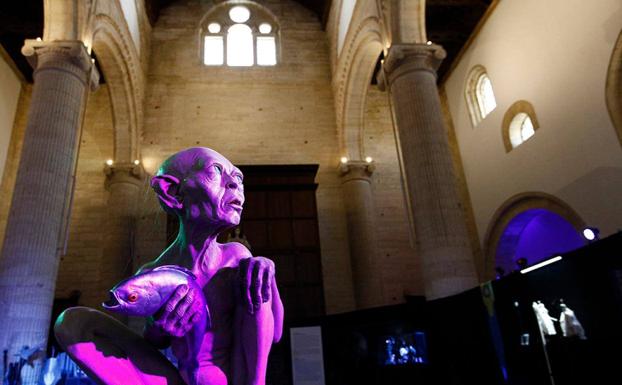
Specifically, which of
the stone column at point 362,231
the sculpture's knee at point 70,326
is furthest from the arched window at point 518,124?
the sculpture's knee at point 70,326

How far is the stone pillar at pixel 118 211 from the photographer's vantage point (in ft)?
38.9

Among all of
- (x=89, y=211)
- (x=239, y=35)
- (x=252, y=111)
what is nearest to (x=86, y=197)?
(x=89, y=211)

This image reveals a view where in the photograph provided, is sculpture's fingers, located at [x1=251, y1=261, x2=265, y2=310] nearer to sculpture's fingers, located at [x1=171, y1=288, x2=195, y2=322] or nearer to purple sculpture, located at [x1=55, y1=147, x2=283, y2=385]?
purple sculpture, located at [x1=55, y1=147, x2=283, y2=385]

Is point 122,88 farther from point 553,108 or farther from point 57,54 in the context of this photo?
point 553,108

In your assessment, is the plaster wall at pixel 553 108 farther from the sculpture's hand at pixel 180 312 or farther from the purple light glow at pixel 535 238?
the sculpture's hand at pixel 180 312

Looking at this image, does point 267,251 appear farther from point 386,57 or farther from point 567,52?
point 567,52

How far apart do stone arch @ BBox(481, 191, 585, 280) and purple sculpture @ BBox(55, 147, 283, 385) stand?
10.0m

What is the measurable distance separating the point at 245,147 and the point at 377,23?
571 cm

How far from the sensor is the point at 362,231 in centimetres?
1294

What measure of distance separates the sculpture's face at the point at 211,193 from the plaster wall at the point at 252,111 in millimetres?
11671

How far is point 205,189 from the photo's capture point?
137 cm

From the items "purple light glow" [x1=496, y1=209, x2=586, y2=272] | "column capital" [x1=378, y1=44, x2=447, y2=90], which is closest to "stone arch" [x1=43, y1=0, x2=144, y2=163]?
"column capital" [x1=378, y1=44, x2=447, y2=90]

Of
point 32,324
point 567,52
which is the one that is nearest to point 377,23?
point 567,52

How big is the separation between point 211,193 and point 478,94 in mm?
13956
